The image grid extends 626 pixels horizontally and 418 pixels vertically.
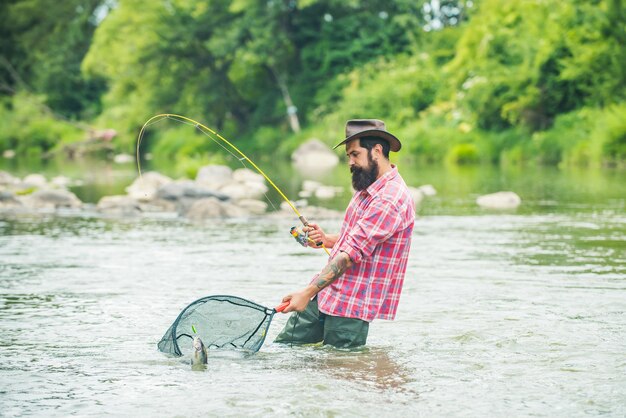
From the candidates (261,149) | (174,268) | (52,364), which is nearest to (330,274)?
(52,364)

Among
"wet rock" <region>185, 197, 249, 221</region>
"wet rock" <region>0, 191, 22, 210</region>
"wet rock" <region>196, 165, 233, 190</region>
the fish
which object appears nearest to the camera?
the fish

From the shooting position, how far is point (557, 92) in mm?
31422

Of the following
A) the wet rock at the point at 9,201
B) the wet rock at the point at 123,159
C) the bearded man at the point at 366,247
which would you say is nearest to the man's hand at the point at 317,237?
the bearded man at the point at 366,247

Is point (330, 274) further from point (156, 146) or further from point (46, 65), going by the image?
point (46, 65)

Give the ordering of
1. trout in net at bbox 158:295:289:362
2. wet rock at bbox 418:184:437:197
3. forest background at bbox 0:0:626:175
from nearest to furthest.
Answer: trout in net at bbox 158:295:289:362 < wet rock at bbox 418:184:437:197 < forest background at bbox 0:0:626:175

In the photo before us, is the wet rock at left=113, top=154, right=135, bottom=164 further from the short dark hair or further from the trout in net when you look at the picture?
the short dark hair

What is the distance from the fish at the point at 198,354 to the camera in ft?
20.4

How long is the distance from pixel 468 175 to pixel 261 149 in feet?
61.3

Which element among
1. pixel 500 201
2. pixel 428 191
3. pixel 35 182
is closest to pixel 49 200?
pixel 35 182

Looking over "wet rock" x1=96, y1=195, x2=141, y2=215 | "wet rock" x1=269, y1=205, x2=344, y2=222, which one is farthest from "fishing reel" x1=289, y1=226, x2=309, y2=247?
"wet rock" x1=96, y1=195, x2=141, y2=215

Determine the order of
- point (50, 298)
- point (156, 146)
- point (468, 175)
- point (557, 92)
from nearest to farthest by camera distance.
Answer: point (50, 298)
point (468, 175)
point (557, 92)
point (156, 146)

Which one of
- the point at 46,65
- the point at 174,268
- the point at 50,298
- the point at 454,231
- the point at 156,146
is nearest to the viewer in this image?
the point at 50,298

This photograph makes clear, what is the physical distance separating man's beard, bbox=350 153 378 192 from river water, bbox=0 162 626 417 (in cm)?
105

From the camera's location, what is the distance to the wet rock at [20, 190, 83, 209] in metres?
18.2
